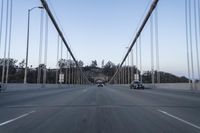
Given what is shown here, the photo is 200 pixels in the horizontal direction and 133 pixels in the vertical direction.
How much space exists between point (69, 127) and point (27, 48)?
36354 millimetres

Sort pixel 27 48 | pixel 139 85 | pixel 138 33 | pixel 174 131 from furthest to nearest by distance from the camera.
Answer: pixel 138 33 < pixel 139 85 < pixel 27 48 < pixel 174 131

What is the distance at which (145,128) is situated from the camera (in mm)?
8664

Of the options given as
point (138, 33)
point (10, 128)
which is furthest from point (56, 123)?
point (138, 33)

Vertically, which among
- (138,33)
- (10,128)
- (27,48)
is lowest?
(10,128)

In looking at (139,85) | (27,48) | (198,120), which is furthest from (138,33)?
(198,120)

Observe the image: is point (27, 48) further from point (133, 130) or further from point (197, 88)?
point (133, 130)

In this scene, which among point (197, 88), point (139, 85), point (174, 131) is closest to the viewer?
point (174, 131)

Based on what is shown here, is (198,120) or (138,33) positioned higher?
(138,33)

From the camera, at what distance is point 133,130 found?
833cm

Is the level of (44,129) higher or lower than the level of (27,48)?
lower

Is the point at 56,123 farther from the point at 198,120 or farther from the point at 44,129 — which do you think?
the point at 198,120

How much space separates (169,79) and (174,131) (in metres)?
105

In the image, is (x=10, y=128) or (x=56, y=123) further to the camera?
(x=56, y=123)

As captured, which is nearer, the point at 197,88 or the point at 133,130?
the point at 133,130
